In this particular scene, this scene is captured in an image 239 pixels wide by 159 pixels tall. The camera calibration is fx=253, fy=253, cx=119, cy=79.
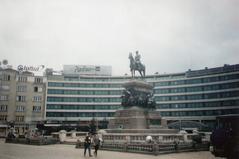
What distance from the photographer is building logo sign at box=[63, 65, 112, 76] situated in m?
104

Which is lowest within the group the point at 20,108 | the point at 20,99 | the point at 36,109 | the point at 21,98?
the point at 36,109

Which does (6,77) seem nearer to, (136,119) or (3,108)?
(3,108)

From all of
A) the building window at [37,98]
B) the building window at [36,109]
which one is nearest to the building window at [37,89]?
the building window at [37,98]

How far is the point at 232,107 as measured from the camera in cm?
7650

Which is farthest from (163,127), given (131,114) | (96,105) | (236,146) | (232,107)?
(96,105)

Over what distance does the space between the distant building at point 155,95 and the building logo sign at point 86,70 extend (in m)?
1.91

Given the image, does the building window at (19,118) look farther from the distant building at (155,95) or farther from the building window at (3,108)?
the distant building at (155,95)

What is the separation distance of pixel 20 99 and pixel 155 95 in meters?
47.6

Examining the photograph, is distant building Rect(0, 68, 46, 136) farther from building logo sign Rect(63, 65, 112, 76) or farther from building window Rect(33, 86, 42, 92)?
building logo sign Rect(63, 65, 112, 76)

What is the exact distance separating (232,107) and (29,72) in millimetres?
66663

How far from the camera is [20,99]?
273ft

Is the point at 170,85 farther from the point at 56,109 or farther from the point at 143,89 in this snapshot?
the point at 143,89

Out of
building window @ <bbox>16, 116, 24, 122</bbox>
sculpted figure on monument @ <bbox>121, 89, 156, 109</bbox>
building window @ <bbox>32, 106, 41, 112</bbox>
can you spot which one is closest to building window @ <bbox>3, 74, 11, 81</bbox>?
building window @ <bbox>16, 116, 24, 122</bbox>

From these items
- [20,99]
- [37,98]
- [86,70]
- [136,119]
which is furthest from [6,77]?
[136,119]
